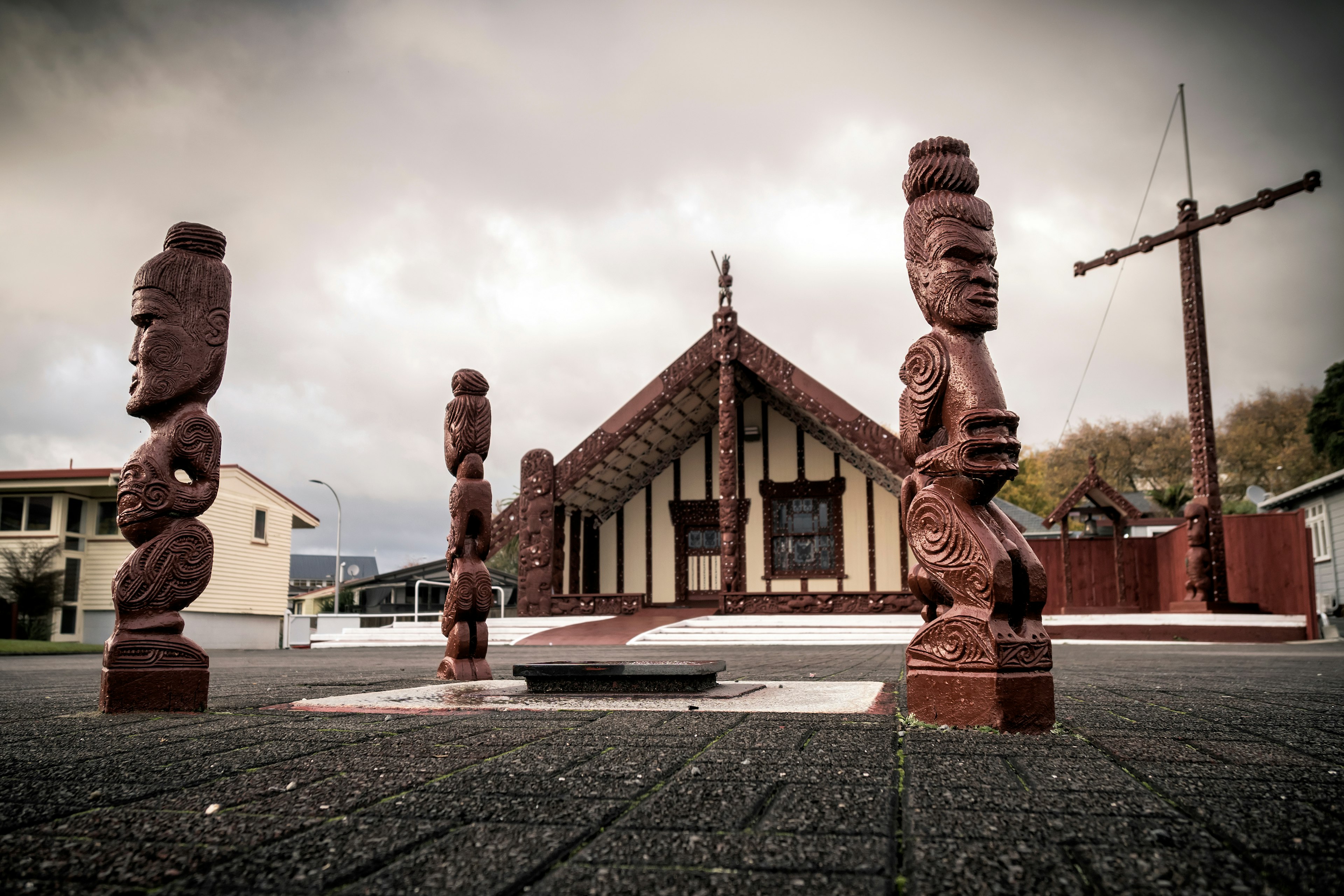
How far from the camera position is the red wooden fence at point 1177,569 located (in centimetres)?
1516

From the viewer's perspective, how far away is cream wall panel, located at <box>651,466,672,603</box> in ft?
70.9

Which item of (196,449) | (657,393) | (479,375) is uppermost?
(657,393)

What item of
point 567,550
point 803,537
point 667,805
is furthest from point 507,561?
point 667,805

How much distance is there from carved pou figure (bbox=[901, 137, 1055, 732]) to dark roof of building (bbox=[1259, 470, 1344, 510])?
2184 cm

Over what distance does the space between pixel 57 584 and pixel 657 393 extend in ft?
55.3

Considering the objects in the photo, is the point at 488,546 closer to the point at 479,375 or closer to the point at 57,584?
the point at 479,375

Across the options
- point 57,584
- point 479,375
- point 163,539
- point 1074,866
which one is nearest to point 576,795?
point 1074,866

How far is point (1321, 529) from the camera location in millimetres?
22891

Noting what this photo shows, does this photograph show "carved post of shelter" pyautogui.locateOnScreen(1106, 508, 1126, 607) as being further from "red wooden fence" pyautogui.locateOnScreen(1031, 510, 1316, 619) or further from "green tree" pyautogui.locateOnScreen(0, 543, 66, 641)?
"green tree" pyautogui.locateOnScreen(0, 543, 66, 641)

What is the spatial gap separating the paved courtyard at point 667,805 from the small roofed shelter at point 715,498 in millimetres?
13972

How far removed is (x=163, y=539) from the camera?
374 cm

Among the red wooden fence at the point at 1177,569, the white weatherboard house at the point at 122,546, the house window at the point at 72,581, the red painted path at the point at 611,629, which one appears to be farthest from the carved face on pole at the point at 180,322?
the house window at the point at 72,581

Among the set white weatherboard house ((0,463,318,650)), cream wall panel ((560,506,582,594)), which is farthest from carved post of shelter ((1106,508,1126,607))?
white weatherboard house ((0,463,318,650))

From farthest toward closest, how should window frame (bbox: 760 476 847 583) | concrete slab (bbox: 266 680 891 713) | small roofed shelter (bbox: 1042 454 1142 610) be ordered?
window frame (bbox: 760 476 847 583)
small roofed shelter (bbox: 1042 454 1142 610)
concrete slab (bbox: 266 680 891 713)
